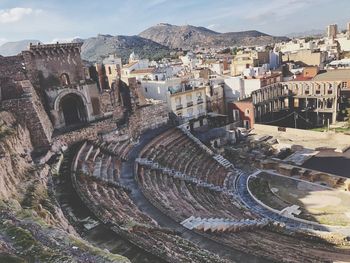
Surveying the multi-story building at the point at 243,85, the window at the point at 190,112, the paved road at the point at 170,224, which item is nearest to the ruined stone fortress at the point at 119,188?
the paved road at the point at 170,224

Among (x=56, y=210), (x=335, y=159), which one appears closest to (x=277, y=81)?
(x=335, y=159)

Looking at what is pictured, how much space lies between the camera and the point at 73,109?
3181 centimetres

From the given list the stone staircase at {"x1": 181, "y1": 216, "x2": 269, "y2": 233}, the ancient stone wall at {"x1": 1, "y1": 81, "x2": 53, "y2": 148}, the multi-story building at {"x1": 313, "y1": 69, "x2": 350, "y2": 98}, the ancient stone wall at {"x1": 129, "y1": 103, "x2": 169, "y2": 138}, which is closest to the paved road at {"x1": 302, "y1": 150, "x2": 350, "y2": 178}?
the stone staircase at {"x1": 181, "y1": 216, "x2": 269, "y2": 233}

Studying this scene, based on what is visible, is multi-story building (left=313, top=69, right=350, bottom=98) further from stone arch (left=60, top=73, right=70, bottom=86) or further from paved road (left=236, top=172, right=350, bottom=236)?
stone arch (left=60, top=73, right=70, bottom=86)

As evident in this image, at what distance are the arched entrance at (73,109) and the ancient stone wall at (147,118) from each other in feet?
15.6

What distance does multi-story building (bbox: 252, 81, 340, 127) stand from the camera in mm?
43281

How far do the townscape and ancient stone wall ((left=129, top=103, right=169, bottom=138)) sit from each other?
0.15m

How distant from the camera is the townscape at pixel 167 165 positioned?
12578 millimetres

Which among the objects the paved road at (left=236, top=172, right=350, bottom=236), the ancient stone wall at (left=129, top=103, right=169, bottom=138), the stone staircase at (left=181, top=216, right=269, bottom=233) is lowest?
the paved road at (left=236, top=172, right=350, bottom=236)

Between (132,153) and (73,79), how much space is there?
33.3 feet

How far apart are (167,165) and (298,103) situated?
27.2 metres

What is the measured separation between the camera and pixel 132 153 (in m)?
27.5

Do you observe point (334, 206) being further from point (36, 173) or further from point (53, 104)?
point (53, 104)

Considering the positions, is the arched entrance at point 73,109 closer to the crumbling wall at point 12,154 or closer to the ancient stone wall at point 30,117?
the ancient stone wall at point 30,117
